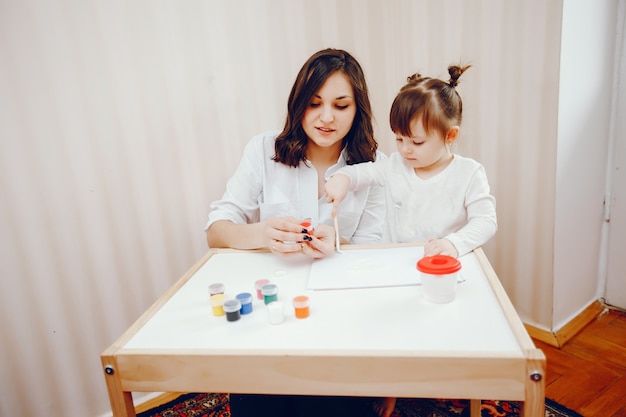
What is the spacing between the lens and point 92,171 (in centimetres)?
134

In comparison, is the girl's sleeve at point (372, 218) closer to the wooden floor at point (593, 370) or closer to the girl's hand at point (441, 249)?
the girl's hand at point (441, 249)

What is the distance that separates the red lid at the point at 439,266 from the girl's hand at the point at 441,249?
161mm

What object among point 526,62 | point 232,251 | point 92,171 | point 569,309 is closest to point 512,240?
point 569,309

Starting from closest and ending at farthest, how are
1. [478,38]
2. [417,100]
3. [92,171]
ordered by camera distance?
[417,100]
[92,171]
[478,38]

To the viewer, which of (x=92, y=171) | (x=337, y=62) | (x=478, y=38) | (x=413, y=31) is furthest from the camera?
(x=413, y=31)

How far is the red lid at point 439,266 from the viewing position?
29.2 inches

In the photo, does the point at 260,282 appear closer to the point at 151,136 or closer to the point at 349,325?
the point at 349,325

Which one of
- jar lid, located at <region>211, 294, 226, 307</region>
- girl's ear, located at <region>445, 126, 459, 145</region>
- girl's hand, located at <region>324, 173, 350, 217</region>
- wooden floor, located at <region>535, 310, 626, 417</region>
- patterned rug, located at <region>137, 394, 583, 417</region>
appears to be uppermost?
girl's ear, located at <region>445, 126, 459, 145</region>

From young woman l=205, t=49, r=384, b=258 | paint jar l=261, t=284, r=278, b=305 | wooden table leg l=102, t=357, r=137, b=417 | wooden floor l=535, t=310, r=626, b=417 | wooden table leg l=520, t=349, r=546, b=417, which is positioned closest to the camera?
wooden table leg l=520, t=349, r=546, b=417

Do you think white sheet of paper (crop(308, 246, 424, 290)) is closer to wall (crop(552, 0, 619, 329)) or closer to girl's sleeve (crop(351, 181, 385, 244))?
girl's sleeve (crop(351, 181, 385, 244))

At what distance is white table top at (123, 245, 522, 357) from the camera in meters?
0.64

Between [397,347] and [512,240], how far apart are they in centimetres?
130

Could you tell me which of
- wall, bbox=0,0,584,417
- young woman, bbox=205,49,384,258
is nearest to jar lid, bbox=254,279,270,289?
young woman, bbox=205,49,384,258

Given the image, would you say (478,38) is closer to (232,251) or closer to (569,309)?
(569,309)
